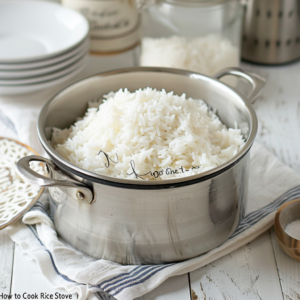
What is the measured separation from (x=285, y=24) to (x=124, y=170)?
1088 millimetres

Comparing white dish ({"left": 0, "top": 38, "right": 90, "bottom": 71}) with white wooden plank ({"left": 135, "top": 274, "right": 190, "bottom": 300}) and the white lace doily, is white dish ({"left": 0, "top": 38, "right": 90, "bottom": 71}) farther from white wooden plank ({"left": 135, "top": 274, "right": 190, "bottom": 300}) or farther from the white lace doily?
white wooden plank ({"left": 135, "top": 274, "right": 190, "bottom": 300})

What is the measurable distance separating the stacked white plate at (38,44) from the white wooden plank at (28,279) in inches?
23.9

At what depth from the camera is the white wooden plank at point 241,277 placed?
77cm

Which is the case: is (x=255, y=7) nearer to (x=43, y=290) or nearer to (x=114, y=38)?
(x=114, y=38)

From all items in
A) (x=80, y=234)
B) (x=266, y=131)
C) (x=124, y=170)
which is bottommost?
(x=266, y=131)

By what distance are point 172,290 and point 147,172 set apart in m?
0.24

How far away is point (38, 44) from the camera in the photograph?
147 cm

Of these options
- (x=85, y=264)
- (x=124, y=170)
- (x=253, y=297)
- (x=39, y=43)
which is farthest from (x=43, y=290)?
(x=39, y=43)

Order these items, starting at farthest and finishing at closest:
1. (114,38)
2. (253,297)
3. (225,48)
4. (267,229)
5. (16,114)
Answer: (114,38)
(225,48)
(16,114)
(267,229)
(253,297)

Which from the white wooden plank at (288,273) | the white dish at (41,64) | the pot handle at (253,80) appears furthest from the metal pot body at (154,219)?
the white dish at (41,64)

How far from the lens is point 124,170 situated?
0.81m

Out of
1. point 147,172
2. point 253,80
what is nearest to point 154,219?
point 147,172

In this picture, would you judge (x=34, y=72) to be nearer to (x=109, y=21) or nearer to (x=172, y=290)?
(x=109, y=21)

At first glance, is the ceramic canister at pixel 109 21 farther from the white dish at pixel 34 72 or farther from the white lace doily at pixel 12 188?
the white lace doily at pixel 12 188
